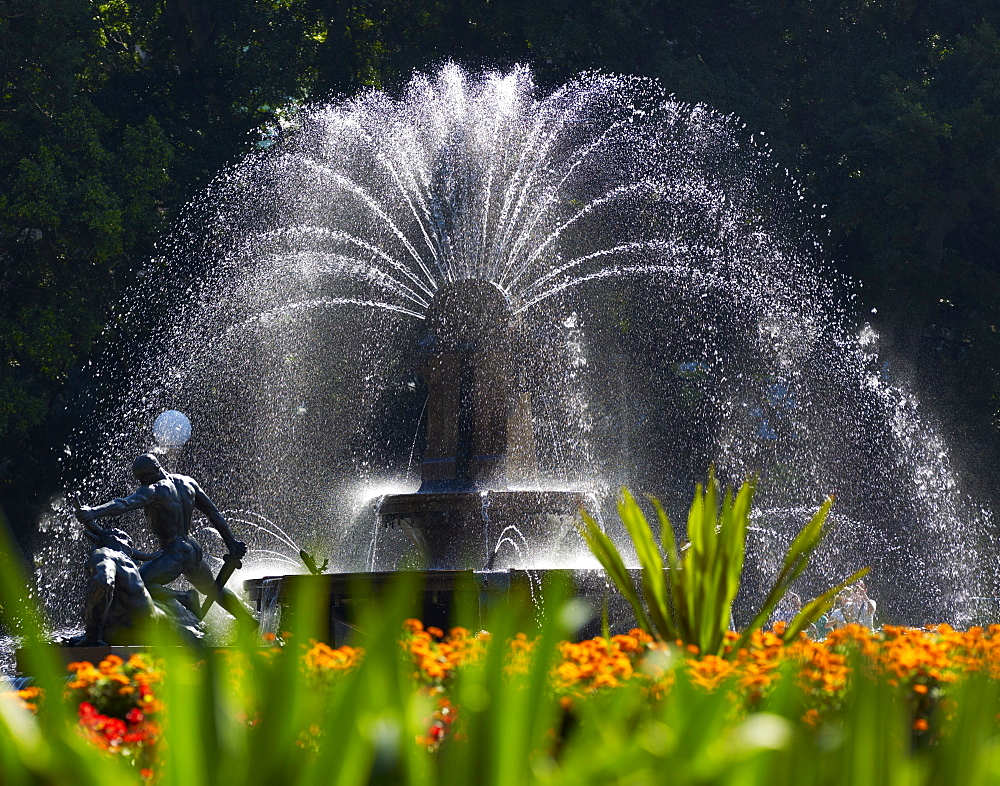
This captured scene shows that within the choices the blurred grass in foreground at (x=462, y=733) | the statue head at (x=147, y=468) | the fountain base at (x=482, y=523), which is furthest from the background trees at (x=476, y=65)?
the blurred grass in foreground at (x=462, y=733)

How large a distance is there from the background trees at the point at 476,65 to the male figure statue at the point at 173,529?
11008 millimetres

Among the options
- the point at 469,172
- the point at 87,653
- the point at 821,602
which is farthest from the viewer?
the point at 469,172

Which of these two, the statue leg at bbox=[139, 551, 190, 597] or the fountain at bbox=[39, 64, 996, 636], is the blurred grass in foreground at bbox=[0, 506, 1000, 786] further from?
the fountain at bbox=[39, 64, 996, 636]

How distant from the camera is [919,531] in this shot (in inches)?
829

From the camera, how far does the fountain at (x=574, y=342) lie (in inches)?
789

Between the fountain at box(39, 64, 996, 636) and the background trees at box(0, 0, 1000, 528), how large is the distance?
76 centimetres

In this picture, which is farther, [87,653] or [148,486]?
[148,486]

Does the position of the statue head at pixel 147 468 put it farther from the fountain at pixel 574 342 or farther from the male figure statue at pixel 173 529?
the fountain at pixel 574 342

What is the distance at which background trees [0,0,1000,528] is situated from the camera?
20312 millimetres

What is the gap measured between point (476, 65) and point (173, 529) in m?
15.4

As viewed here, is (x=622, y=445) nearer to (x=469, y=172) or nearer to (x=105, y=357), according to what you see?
(x=469, y=172)

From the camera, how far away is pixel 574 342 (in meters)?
20.9

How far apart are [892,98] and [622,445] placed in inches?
290

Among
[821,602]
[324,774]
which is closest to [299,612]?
[324,774]
